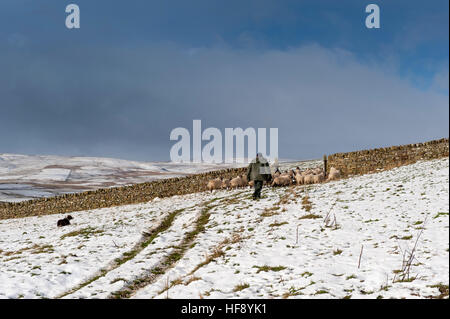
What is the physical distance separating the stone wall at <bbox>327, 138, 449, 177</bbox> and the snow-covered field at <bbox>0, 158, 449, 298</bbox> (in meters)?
12.6

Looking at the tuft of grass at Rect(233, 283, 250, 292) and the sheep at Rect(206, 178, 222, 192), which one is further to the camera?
the sheep at Rect(206, 178, 222, 192)

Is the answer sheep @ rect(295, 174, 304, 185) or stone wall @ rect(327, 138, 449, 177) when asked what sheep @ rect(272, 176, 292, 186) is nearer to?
sheep @ rect(295, 174, 304, 185)

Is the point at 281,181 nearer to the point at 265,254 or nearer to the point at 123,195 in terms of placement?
the point at 265,254

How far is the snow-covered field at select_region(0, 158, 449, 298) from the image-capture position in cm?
779

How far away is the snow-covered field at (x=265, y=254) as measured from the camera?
25.6 ft

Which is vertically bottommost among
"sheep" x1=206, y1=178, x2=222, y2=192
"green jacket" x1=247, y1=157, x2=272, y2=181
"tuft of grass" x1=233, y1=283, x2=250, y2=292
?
"tuft of grass" x1=233, y1=283, x2=250, y2=292

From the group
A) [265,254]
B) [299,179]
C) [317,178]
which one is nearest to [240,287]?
[265,254]

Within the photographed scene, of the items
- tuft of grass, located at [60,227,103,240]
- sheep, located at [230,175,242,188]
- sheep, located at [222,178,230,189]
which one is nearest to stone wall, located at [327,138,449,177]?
sheep, located at [230,175,242,188]

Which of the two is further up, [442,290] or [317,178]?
[317,178]

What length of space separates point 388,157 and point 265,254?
2653 centimetres

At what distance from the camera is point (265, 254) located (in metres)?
10.5

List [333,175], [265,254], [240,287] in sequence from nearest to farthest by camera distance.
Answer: [240,287], [265,254], [333,175]

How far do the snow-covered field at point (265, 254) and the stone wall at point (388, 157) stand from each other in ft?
41.5

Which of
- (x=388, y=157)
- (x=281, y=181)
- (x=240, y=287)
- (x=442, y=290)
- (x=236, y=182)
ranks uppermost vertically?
(x=388, y=157)
